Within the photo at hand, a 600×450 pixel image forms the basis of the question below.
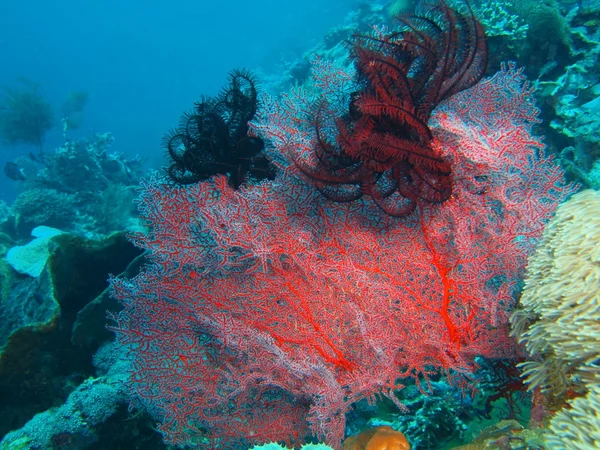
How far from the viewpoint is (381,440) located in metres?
3.15

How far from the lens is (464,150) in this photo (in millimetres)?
3105

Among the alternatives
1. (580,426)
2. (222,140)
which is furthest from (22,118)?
(580,426)

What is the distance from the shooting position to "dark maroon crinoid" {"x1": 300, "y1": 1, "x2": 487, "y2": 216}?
2947mm

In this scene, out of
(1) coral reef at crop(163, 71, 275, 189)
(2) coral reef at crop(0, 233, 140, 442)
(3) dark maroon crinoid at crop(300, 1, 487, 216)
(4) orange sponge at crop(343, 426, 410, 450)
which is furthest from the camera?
(2) coral reef at crop(0, 233, 140, 442)

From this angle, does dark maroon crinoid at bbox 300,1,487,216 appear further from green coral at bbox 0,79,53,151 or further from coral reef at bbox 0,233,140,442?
green coral at bbox 0,79,53,151

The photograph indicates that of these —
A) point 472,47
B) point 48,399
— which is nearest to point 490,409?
point 472,47

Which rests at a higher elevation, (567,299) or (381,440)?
(567,299)

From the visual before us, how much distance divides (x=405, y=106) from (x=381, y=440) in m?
3.07

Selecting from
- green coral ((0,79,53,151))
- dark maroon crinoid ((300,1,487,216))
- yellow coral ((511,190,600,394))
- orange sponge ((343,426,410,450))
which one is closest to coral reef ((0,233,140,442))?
orange sponge ((343,426,410,450))

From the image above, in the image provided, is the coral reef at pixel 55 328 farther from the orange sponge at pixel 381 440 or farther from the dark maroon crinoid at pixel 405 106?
the dark maroon crinoid at pixel 405 106

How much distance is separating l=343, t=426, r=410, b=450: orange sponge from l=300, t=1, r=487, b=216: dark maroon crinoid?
84.5 inches

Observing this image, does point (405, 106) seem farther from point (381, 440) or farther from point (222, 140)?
point (381, 440)

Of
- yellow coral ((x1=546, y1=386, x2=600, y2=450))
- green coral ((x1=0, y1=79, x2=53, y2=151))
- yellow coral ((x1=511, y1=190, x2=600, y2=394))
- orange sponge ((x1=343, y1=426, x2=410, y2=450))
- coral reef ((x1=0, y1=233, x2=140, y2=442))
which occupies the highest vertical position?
green coral ((x1=0, y1=79, x2=53, y2=151))

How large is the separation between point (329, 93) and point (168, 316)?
3.51m
